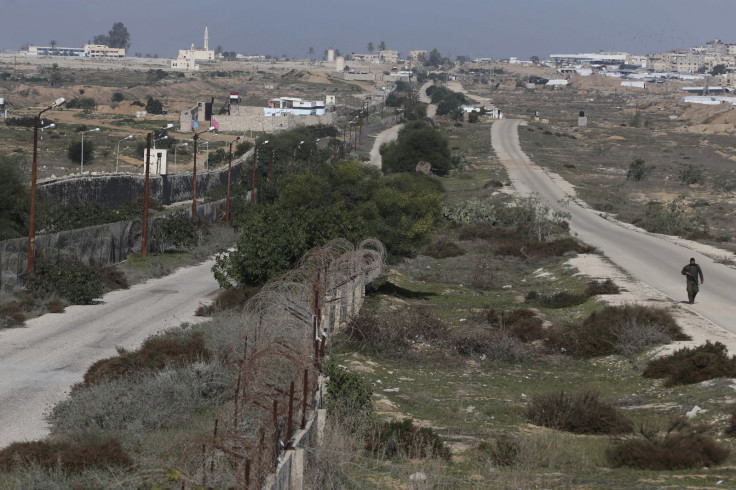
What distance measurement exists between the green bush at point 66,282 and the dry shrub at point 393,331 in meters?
8.81

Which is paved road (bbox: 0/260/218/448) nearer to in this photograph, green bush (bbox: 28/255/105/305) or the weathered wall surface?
green bush (bbox: 28/255/105/305)

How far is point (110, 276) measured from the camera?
31938 mm

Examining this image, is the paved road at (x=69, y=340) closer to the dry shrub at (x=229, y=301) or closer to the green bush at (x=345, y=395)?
the dry shrub at (x=229, y=301)

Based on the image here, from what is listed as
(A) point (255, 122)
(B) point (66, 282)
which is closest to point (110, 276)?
(B) point (66, 282)

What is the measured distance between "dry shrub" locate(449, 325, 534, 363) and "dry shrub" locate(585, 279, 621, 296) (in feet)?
24.2

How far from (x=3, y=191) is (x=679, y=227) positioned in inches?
1356

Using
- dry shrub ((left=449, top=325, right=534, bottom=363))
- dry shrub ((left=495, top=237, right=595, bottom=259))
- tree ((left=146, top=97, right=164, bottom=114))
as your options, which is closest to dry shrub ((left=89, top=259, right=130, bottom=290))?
dry shrub ((left=449, top=325, right=534, bottom=363))

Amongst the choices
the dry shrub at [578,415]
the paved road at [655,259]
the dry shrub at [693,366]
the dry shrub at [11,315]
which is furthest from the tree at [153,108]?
the dry shrub at [578,415]

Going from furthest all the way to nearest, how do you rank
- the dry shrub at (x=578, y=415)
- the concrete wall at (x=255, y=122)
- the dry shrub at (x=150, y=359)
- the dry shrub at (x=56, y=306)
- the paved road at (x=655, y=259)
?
the concrete wall at (x=255, y=122)
the paved road at (x=655, y=259)
the dry shrub at (x=56, y=306)
the dry shrub at (x=150, y=359)
the dry shrub at (x=578, y=415)

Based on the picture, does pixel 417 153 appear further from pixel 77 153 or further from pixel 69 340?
pixel 69 340

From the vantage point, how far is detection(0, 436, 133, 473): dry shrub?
11656 millimetres

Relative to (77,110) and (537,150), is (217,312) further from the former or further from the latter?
(77,110)

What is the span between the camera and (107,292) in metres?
31.0

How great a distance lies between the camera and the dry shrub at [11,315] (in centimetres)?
2420
